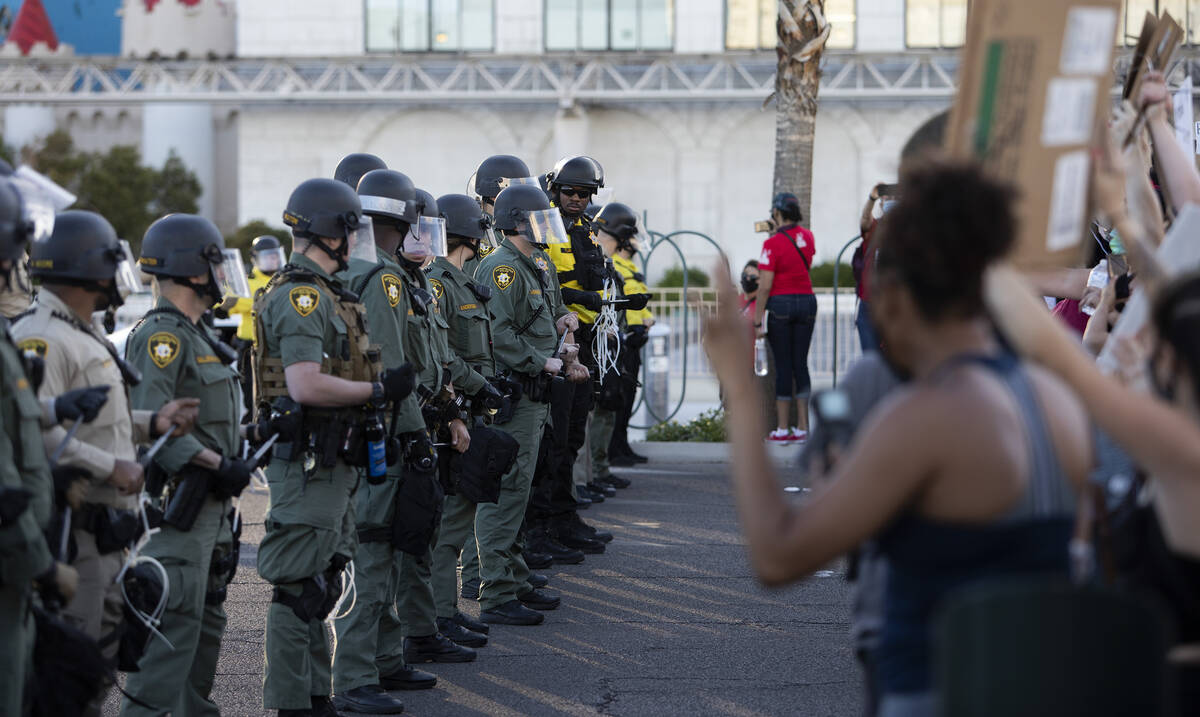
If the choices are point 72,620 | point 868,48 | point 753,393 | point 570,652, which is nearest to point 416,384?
point 570,652

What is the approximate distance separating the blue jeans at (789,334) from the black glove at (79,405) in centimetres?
967

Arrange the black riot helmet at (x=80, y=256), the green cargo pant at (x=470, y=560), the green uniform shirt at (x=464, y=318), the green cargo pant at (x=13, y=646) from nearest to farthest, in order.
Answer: the green cargo pant at (x=13, y=646) → the black riot helmet at (x=80, y=256) → the green uniform shirt at (x=464, y=318) → the green cargo pant at (x=470, y=560)

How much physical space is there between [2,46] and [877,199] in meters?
38.6

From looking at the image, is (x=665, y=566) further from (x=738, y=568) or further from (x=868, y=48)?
(x=868, y=48)

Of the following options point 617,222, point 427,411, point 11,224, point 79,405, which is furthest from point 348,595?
point 617,222

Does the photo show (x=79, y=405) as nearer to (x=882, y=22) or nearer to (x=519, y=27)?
(x=882, y=22)

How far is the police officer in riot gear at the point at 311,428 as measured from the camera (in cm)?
536

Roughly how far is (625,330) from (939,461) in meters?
9.41

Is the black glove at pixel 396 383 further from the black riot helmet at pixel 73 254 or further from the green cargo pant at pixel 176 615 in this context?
the black riot helmet at pixel 73 254

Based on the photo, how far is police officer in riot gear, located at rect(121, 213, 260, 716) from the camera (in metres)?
4.92

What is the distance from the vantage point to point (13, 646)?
368 cm

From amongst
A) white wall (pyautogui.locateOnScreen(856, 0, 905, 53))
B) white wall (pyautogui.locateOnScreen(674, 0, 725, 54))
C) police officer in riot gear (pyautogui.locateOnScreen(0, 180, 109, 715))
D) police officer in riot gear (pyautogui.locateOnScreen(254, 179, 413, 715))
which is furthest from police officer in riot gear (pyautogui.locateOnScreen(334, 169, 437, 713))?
white wall (pyautogui.locateOnScreen(856, 0, 905, 53))

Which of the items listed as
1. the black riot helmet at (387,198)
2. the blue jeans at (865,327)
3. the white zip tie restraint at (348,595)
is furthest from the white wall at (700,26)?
the white zip tie restraint at (348,595)

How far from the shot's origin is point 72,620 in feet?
14.4
